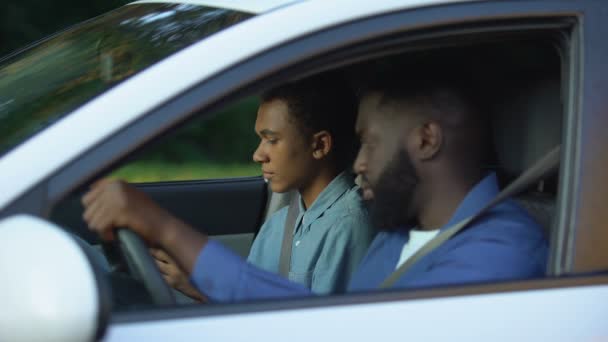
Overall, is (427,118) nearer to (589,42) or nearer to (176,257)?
(589,42)

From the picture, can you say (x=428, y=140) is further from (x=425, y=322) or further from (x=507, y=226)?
(x=425, y=322)

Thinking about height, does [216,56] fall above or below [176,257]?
above

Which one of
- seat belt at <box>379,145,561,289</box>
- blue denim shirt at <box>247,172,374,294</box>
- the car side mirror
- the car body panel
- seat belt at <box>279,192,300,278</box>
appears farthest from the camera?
seat belt at <box>279,192,300,278</box>

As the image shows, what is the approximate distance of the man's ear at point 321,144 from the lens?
275cm

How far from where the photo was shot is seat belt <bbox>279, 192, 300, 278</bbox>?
2746 millimetres

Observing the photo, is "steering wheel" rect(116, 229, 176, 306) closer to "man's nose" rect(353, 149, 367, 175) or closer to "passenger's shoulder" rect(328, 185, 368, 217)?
"man's nose" rect(353, 149, 367, 175)

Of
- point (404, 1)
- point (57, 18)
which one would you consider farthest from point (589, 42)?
point (57, 18)

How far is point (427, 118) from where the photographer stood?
208 cm

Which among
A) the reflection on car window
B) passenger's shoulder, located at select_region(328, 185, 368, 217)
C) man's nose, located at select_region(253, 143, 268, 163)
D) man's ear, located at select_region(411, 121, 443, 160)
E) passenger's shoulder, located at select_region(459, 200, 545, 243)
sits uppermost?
man's ear, located at select_region(411, 121, 443, 160)

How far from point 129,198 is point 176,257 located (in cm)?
14

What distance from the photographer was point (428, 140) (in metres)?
2.06

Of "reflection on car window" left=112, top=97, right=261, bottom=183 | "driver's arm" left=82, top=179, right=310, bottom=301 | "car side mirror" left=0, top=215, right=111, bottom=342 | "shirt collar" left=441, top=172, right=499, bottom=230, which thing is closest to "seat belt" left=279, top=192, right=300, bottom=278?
"shirt collar" left=441, top=172, right=499, bottom=230

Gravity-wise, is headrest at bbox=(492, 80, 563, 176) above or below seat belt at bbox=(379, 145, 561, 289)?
above

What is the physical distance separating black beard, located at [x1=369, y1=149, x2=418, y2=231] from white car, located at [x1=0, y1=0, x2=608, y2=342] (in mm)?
225
